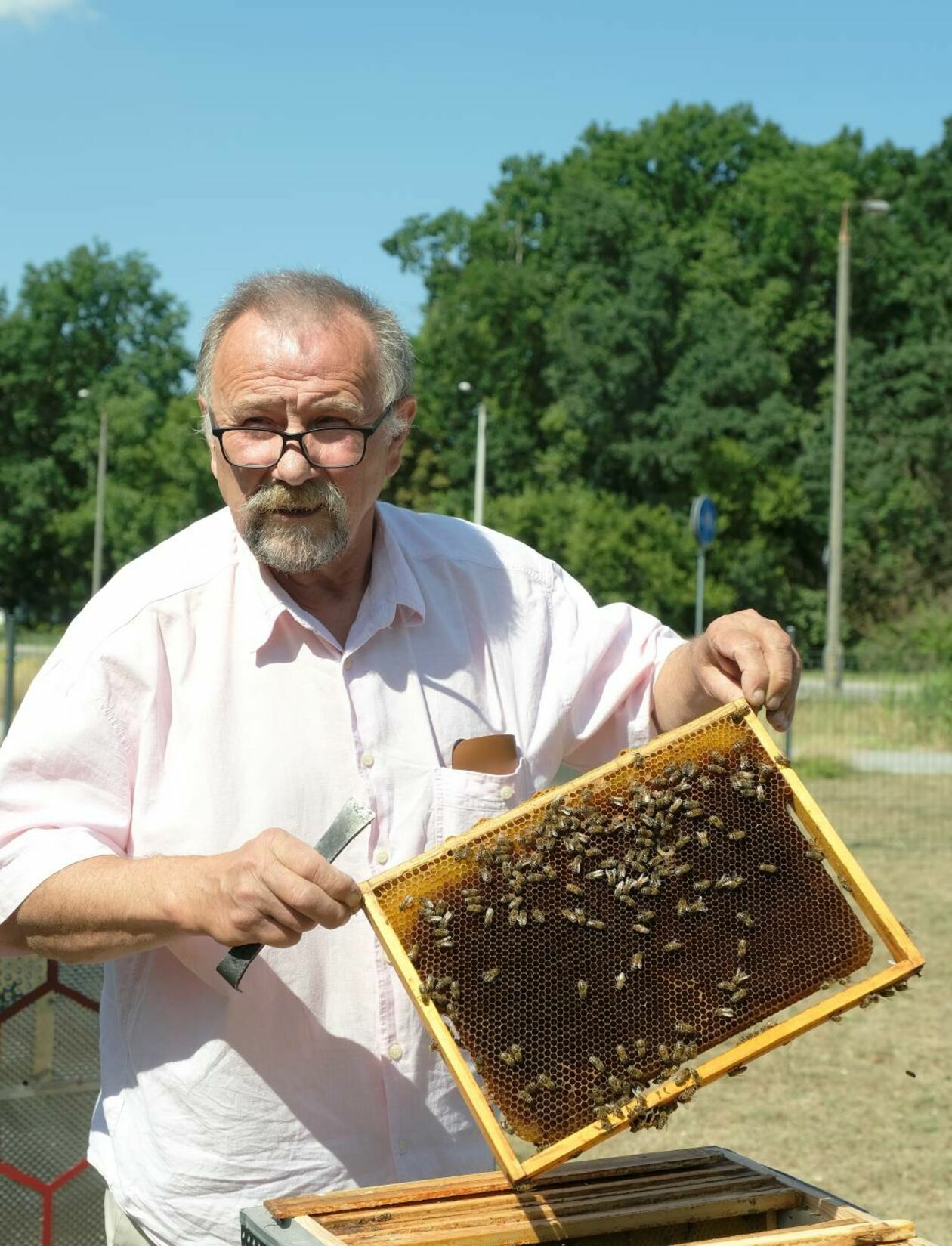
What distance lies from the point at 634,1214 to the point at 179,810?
3.75 feet

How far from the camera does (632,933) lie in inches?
103

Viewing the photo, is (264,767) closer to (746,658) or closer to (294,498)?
(294,498)

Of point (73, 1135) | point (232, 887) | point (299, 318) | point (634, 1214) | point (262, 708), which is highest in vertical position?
point (299, 318)

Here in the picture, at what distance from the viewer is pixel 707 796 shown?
2777 mm

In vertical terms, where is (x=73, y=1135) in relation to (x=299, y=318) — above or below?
below

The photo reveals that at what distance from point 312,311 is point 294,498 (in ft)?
1.34

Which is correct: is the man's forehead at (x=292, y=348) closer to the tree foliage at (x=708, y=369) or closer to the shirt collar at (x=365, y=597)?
the shirt collar at (x=365, y=597)

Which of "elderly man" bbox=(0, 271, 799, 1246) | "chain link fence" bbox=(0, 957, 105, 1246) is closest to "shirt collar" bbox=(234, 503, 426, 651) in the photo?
"elderly man" bbox=(0, 271, 799, 1246)

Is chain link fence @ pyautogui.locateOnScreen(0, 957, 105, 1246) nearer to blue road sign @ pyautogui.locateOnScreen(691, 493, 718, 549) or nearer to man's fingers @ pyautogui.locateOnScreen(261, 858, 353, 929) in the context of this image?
man's fingers @ pyautogui.locateOnScreen(261, 858, 353, 929)

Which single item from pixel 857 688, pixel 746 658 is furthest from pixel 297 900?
pixel 857 688

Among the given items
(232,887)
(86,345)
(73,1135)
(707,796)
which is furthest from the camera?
(86,345)

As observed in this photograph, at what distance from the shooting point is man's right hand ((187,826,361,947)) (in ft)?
7.61

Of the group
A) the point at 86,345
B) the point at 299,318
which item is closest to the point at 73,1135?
the point at 299,318

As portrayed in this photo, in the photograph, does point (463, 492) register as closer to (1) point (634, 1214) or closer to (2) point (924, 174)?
(2) point (924, 174)
